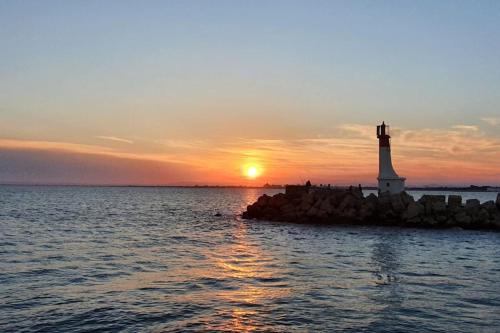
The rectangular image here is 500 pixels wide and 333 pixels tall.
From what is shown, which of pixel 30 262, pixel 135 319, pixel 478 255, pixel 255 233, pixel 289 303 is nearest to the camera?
pixel 135 319

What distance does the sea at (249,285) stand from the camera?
1100 cm

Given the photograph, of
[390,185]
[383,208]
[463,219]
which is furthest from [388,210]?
[390,185]

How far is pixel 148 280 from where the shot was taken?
15.5 meters

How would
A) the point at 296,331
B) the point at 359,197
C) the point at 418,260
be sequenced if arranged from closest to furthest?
the point at 296,331
the point at 418,260
the point at 359,197

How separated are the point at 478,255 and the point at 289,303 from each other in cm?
1296

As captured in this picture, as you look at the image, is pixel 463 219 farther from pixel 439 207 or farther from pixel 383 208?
pixel 383 208

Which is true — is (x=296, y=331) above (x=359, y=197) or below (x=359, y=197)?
below

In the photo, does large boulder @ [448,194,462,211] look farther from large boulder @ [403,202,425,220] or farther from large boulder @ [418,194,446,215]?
large boulder @ [403,202,425,220]

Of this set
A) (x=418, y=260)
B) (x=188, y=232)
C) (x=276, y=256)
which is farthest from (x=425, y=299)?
(x=188, y=232)

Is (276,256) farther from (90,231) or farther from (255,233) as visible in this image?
(90,231)

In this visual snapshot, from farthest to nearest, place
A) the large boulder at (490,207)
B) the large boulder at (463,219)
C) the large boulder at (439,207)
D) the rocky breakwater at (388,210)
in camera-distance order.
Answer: the large boulder at (439,207)
the large boulder at (490,207)
the rocky breakwater at (388,210)
the large boulder at (463,219)

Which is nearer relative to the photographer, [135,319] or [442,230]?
[135,319]

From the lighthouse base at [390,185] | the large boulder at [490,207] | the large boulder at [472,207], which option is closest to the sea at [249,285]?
the large boulder at [472,207]

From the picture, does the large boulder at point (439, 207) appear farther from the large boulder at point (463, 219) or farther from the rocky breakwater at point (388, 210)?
the large boulder at point (463, 219)
